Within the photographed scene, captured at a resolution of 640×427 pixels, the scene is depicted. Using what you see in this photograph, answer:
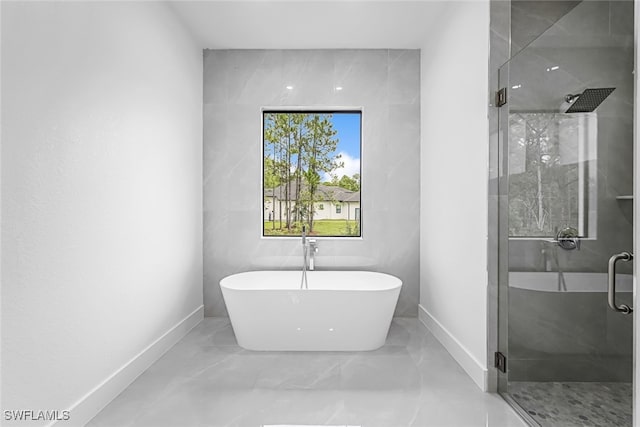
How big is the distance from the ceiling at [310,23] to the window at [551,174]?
1.55 metres

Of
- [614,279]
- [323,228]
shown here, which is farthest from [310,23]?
[614,279]

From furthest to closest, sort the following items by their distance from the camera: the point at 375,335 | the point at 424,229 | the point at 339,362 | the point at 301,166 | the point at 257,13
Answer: the point at 301,166 < the point at 424,229 < the point at 257,13 < the point at 375,335 < the point at 339,362

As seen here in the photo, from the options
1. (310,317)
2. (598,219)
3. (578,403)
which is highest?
(598,219)

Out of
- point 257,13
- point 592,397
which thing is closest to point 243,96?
point 257,13

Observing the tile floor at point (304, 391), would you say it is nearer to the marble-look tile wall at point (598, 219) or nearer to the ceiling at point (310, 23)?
the marble-look tile wall at point (598, 219)

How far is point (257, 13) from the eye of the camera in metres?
3.13

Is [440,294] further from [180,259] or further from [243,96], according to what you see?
[243,96]

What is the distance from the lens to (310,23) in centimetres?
329

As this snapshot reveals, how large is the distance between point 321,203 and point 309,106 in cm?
99

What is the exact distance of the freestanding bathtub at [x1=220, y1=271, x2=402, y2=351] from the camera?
2.83m

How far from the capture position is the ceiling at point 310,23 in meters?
3.03

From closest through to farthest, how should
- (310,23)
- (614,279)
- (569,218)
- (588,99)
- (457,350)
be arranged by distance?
1. (614,279)
2. (588,99)
3. (569,218)
4. (457,350)
5. (310,23)

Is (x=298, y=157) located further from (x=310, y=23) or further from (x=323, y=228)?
(x=310, y=23)

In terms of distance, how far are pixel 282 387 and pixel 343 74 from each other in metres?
2.90
